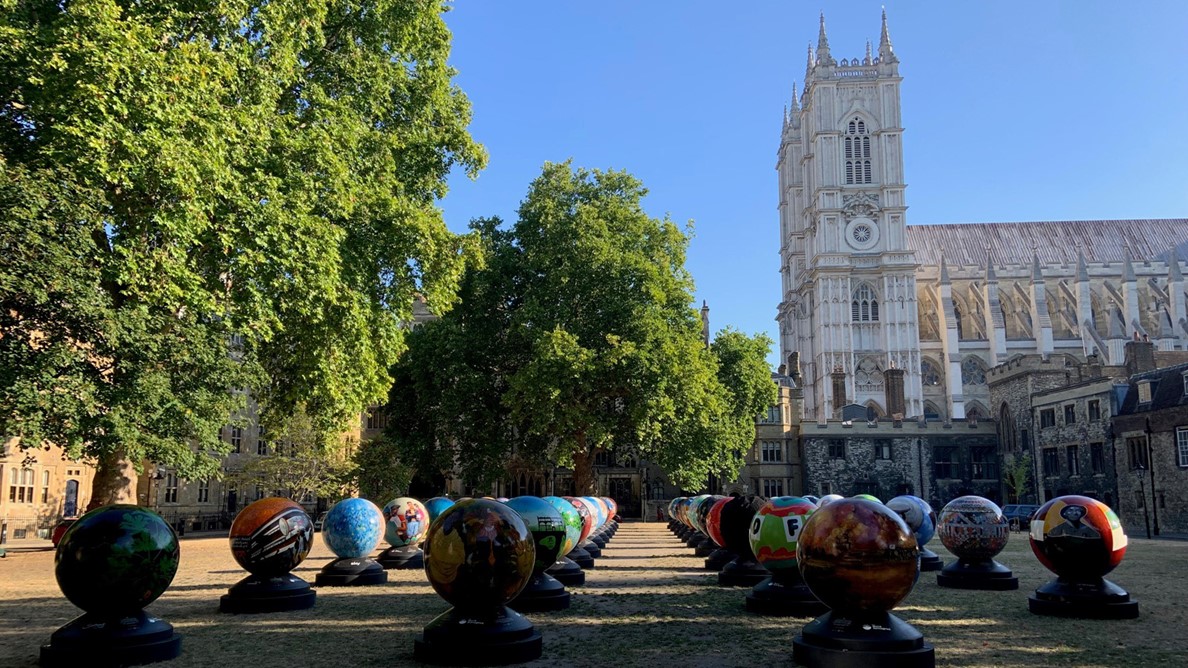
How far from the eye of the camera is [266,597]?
1425cm

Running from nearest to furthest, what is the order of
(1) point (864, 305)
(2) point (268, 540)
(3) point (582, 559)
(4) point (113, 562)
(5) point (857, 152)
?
(4) point (113, 562)
(2) point (268, 540)
(3) point (582, 559)
(1) point (864, 305)
(5) point (857, 152)

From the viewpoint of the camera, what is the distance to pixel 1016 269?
105938 mm

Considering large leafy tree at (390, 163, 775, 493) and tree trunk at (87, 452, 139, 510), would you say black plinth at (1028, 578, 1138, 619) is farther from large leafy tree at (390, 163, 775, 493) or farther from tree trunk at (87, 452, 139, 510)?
large leafy tree at (390, 163, 775, 493)

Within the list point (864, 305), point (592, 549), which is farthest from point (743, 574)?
point (864, 305)

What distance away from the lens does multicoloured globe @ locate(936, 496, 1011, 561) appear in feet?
56.6

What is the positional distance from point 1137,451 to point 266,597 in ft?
140

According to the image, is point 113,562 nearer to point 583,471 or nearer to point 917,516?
point 917,516

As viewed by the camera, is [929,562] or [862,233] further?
[862,233]

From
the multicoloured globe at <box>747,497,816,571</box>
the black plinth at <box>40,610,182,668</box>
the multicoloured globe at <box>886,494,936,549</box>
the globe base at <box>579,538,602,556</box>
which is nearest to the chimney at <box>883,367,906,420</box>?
the globe base at <box>579,538,602,556</box>

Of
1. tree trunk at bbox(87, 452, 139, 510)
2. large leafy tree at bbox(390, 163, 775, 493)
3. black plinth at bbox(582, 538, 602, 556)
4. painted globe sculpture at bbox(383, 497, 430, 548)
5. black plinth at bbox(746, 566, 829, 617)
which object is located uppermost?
large leafy tree at bbox(390, 163, 775, 493)

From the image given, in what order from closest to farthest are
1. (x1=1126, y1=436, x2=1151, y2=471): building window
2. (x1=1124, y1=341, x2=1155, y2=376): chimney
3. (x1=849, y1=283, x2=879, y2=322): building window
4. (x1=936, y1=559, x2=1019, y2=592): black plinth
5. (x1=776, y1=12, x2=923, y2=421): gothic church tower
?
(x1=936, y1=559, x2=1019, y2=592): black plinth < (x1=1126, y1=436, x2=1151, y2=471): building window < (x1=1124, y1=341, x2=1155, y2=376): chimney < (x1=776, y1=12, x2=923, y2=421): gothic church tower < (x1=849, y1=283, x2=879, y2=322): building window

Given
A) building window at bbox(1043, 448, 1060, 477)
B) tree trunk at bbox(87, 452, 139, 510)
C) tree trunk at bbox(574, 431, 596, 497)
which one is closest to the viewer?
tree trunk at bbox(87, 452, 139, 510)

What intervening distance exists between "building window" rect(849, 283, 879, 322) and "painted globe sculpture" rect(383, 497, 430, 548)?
271 ft

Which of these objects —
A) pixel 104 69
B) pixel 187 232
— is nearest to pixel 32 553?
pixel 187 232
